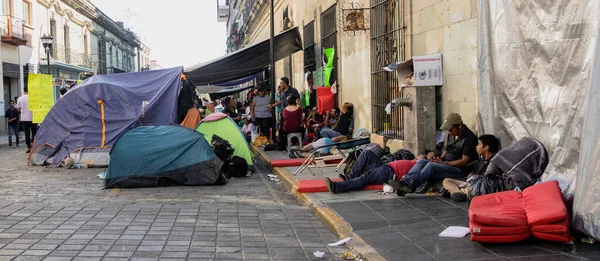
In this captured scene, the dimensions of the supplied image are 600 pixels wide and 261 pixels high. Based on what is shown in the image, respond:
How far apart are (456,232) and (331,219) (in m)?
1.54

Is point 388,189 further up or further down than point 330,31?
further down

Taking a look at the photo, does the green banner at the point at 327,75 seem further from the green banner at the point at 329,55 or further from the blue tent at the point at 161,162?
the blue tent at the point at 161,162

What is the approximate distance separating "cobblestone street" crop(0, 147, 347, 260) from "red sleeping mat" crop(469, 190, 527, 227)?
1.33m

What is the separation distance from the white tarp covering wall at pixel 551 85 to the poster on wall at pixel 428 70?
1.51 metres

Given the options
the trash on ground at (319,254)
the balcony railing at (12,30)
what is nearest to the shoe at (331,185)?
the trash on ground at (319,254)

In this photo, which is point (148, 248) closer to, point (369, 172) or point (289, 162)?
point (369, 172)

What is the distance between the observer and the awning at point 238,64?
17.9m

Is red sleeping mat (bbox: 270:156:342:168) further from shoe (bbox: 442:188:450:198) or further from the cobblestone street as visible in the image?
shoe (bbox: 442:188:450:198)

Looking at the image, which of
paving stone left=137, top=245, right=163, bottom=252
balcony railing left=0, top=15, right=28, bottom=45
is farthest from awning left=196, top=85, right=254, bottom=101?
paving stone left=137, top=245, right=163, bottom=252

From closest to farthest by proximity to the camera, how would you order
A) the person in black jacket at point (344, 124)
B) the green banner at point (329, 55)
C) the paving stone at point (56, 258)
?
1. the paving stone at point (56, 258)
2. the person in black jacket at point (344, 124)
3. the green banner at point (329, 55)

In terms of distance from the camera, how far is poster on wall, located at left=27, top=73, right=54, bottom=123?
56.7ft

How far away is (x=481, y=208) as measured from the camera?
556cm

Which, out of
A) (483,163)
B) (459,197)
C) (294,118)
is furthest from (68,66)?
(459,197)

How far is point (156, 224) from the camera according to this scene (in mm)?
7020
